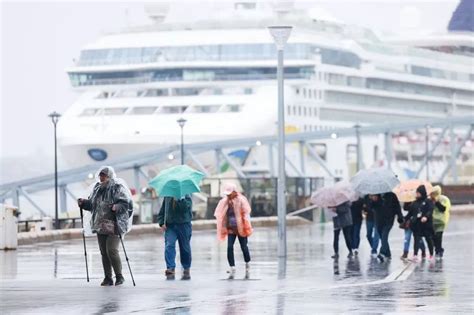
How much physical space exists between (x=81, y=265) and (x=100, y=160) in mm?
56231

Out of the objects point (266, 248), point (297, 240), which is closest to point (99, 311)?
point (266, 248)

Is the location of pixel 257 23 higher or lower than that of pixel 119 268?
higher

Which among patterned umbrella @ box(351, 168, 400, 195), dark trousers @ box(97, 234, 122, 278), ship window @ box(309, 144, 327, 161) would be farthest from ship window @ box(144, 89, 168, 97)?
dark trousers @ box(97, 234, 122, 278)

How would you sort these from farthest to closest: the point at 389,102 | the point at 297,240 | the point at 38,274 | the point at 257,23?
the point at 389,102 < the point at 257,23 < the point at 297,240 < the point at 38,274

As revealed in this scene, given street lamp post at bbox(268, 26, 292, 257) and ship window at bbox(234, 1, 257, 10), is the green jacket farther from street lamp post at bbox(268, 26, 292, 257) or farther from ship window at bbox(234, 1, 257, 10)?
ship window at bbox(234, 1, 257, 10)

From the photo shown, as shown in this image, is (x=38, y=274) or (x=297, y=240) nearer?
(x=38, y=274)

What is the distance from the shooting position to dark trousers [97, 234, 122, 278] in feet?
63.6

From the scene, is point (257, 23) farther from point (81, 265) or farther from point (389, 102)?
point (81, 265)

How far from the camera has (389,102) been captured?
93375 millimetres

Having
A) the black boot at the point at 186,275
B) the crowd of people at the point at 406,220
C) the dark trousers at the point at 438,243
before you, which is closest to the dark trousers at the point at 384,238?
the crowd of people at the point at 406,220

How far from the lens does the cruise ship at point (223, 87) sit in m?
80.4

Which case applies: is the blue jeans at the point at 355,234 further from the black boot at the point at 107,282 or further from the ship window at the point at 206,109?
the ship window at the point at 206,109

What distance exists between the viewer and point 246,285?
19594 mm

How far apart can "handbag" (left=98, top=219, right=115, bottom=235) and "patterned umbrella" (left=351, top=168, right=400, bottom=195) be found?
23.8ft
